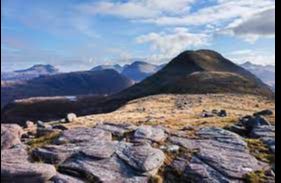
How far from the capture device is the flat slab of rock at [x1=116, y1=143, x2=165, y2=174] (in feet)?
75.4

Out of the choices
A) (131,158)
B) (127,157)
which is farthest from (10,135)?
(131,158)

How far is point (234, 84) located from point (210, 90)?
18.0m

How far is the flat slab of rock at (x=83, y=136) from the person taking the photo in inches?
989

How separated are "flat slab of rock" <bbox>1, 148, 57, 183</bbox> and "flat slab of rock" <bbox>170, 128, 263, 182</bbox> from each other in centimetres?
797

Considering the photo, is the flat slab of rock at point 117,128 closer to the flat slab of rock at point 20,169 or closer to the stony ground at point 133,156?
the stony ground at point 133,156

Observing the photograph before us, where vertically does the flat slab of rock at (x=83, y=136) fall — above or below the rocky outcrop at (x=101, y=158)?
above

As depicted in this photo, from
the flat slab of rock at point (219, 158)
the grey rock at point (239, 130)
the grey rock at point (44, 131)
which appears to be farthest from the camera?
the grey rock at point (239, 130)

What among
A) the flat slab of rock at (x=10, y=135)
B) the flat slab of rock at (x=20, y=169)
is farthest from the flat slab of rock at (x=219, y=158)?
the flat slab of rock at (x=10, y=135)

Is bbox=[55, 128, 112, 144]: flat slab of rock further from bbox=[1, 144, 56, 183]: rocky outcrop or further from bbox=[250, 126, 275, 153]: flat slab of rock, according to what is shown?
bbox=[250, 126, 275, 153]: flat slab of rock

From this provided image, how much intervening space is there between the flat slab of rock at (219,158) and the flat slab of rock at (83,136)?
435 centimetres

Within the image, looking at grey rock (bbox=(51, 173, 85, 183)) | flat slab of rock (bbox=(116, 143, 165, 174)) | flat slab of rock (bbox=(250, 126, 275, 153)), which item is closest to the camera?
grey rock (bbox=(51, 173, 85, 183))

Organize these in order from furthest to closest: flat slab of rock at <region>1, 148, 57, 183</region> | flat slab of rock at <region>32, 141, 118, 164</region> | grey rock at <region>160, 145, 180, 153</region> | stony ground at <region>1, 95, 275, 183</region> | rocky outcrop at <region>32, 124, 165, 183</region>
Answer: grey rock at <region>160, 145, 180, 153</region>, flat slab of rock at <region>32, 141, 118, 164</region>, rocky outcrop at <region>32, 124, 165, 183</region>, stony ground at <region>1, 95, 275, 183</region>, flat slab of rock at <region>1, 148, 57, 183</region>

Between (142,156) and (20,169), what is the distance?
297 inches

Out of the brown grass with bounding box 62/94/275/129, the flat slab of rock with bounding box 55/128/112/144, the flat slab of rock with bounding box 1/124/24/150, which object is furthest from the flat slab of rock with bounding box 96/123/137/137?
the flat slab of rock with bounding box 1/124/24/150
